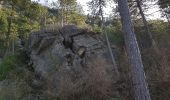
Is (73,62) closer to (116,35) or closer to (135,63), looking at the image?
(116,35)

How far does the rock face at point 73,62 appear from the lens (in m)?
19.2

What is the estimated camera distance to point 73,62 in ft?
75.4

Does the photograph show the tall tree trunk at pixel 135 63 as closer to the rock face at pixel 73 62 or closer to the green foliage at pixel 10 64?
the rock face at pixel 73 62

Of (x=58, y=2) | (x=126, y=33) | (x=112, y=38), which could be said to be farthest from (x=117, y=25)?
(x=126, y=33)

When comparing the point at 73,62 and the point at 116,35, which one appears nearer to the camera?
the point at 73,62

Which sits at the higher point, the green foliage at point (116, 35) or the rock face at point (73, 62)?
the green foliage at point (116, 35)

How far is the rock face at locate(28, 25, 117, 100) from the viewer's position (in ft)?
63.0

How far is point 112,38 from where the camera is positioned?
3209 cm

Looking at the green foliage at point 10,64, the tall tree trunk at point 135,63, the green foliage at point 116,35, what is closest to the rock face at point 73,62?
the green foliage at point 10,64

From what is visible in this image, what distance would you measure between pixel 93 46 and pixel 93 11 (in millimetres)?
5166

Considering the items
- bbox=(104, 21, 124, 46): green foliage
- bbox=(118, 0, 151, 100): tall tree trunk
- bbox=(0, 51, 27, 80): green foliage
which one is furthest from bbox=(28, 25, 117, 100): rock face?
bbox=(118, 0, 151, 100): tall tree trunk

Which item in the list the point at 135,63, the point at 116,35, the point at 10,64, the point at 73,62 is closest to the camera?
the point at 135,63

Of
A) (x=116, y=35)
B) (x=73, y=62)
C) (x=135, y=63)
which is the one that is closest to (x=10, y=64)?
(x=73, y=62)

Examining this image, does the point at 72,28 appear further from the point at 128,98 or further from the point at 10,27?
the point at 10,27
